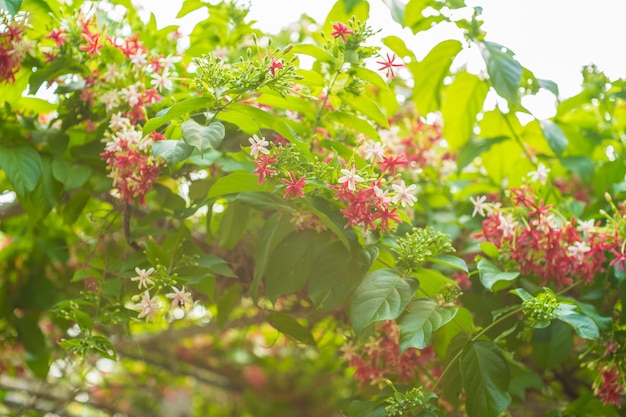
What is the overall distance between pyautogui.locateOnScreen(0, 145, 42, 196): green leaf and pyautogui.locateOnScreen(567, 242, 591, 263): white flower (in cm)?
83

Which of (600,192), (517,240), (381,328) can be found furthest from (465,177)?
(381,328)

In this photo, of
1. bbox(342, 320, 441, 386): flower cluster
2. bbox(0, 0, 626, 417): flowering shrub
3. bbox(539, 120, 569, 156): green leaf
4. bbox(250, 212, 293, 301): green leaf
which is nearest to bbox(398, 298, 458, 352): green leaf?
bbox(0, 0, 626, 417): flowering shrub

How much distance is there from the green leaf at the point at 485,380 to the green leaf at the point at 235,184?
382 millimetres

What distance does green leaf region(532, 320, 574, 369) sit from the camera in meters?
1.07

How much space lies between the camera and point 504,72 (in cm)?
106

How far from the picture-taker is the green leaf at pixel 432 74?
1.18 m

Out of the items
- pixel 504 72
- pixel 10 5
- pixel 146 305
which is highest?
pixel 504 72

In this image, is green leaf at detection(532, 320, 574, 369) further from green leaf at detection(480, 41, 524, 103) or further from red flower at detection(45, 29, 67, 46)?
red flower at detection(45, 29, 67, 46)

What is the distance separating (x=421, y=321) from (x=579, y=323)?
0.70ft

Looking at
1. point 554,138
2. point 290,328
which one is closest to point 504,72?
point 554,138

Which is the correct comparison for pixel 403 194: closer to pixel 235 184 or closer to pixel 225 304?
pixel 235 184

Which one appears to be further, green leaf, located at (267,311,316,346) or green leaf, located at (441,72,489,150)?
green leaf, located at (441,72,489,150)

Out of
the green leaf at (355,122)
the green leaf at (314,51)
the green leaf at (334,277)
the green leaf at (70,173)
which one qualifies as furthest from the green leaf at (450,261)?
Result: the green leaf at (70,173)

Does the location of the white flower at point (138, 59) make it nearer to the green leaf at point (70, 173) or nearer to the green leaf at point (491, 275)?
the green leaf at point (70, 173)
